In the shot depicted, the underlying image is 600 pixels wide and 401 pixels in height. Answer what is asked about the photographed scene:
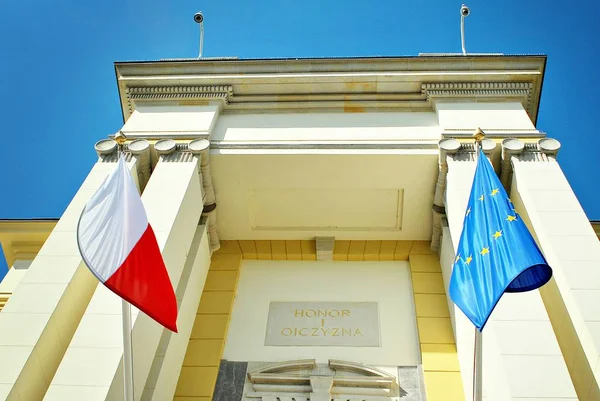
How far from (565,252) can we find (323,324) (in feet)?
15.2

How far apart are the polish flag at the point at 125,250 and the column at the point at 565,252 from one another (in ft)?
18.6

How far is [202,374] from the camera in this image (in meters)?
10.8

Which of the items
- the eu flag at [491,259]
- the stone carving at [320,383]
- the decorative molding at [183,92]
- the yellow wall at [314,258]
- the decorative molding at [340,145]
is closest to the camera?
the eu flag at [491,259]

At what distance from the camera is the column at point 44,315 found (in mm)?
8008

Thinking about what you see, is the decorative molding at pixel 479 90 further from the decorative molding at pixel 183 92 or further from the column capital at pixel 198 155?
the column capital at pixel 198 155

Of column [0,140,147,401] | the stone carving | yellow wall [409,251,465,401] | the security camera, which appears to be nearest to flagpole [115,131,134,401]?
column [0,140,147,401]

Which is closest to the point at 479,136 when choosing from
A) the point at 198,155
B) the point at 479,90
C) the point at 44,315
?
the point at 479,90

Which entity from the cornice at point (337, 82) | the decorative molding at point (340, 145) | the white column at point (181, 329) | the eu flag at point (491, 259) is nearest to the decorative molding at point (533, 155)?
the decorative molding at point (340, 145)

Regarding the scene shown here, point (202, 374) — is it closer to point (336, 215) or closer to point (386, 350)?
point (386, 350)

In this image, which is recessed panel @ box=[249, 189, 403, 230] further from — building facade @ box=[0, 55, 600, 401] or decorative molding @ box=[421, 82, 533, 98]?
decorative molding @ box=[421, 82, 533, 98]

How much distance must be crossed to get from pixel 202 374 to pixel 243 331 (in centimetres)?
128

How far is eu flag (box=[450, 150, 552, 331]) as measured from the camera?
7207 millimetres

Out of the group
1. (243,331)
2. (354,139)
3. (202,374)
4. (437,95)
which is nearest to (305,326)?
(243,331)

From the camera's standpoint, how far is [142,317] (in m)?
8.91
